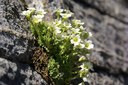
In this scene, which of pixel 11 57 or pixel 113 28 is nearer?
pixel 11 57

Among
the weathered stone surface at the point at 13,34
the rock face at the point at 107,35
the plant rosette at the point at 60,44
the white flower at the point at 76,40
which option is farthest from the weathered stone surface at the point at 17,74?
the rock face at the point at 107,35

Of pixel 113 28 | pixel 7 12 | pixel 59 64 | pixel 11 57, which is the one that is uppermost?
pixel 7 12

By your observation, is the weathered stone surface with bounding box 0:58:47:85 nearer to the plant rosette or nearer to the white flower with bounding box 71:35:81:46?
the plant rosette

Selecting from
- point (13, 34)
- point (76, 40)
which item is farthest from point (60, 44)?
point (13, 34)

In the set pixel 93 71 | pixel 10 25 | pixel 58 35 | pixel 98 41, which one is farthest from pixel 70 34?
pixel 98 41

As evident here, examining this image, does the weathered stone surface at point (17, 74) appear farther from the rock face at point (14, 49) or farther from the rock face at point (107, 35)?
the rock face at point (107, 35)

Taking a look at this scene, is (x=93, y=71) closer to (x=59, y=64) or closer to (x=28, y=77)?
(x=59, y=64)

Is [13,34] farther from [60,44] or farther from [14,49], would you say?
[60,44]

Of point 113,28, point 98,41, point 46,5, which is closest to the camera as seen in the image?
point 46,5
